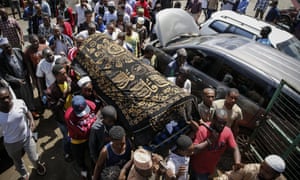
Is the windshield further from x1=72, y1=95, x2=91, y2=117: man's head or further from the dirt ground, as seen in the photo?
the dirt ground

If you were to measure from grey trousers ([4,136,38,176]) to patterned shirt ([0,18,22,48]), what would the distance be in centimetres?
374

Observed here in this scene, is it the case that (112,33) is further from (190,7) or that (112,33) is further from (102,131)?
(190,7)

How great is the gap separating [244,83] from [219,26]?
3.18m

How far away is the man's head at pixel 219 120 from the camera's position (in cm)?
299

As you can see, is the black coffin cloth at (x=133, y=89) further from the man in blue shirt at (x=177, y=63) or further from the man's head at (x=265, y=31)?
the man's head at (x=265, y=31)

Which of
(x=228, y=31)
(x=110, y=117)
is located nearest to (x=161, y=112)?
(x=110, y=117)

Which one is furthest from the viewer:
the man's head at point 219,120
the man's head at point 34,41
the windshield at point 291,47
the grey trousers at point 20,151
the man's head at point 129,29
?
the man's head at point 129,29

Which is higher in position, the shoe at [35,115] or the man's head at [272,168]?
the man's head at [272,168]

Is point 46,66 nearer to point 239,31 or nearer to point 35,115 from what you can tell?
point 35,115

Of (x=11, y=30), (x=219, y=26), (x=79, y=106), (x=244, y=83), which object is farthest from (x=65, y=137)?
(x=219, y=26)

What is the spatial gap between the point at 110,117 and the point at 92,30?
123 inches

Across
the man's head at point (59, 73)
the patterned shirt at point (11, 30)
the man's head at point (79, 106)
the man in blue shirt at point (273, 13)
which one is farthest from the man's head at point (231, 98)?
the man in blue shirt at point (273, 13)

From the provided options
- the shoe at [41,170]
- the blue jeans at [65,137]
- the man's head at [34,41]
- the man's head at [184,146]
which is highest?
the man's head at [34,41]

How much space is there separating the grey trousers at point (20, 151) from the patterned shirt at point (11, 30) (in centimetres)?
374
